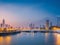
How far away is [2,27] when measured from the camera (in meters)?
117
